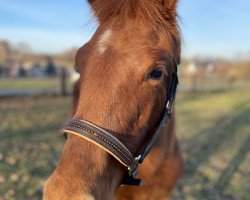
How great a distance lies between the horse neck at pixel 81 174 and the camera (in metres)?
1.62

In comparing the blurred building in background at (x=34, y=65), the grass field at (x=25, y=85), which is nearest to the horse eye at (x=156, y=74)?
the grass field at (x=25, y=85)

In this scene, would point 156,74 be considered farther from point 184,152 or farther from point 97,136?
point 184,152

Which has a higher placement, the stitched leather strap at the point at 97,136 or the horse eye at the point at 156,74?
the horse eye at the point at 156,74

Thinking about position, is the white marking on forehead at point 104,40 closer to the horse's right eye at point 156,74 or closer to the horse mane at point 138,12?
the horse mane at point 138,12

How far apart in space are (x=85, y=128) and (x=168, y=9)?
1.08 m

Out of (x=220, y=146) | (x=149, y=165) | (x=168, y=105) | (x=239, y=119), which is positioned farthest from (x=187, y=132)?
(x=168, y=105)

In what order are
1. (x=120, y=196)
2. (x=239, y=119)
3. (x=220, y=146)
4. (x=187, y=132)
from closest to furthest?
1. (x=120, y=196)
2. (x=220, y=146)
3. (x=187, y=132)
4. (x=239, y=119)

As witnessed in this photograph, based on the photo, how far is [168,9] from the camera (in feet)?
7.54

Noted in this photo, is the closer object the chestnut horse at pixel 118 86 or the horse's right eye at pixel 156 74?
the chestnut horse at pixel 118 86

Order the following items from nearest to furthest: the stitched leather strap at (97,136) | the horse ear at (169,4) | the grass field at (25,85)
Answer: the stitched leather strap at (97,136) → the horse ear at (169,4) → the grass field at (25,85)

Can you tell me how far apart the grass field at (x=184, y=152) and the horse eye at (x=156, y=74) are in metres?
3.76

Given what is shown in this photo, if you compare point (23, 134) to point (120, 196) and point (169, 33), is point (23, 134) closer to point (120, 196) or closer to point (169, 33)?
point (120, 196)

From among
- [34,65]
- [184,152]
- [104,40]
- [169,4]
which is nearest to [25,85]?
[34,65]

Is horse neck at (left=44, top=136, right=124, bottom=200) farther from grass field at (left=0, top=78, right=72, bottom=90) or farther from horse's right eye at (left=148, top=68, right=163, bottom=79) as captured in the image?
grass field at (left=0, top=78, right=72, bottom=90)
